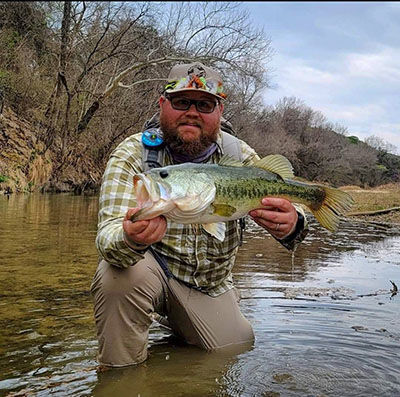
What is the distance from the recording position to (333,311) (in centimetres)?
520

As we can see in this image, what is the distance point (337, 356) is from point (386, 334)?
773 mm

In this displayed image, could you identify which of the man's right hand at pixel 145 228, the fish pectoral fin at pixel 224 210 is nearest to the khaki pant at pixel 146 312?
the man's right hand at pixel 145 228

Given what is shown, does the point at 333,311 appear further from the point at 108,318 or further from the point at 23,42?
the point at 23,42

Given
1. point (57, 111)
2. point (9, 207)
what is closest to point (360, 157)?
point (57, 111)

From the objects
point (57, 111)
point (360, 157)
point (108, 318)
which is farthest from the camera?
point (360, 157)

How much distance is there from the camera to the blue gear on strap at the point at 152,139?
12.8ft

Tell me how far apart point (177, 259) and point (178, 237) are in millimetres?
173

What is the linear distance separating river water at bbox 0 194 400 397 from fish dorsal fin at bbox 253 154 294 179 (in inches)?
51.4

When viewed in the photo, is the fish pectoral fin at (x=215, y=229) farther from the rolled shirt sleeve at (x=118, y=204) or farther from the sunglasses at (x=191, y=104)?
the sunglasses at (x=191, y=104)

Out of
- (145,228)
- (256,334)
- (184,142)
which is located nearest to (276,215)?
(145,228)

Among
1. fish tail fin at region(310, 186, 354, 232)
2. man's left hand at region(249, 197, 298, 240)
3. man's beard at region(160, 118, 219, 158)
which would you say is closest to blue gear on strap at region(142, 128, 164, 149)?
man's beard at region(160, 118, 219, 158)

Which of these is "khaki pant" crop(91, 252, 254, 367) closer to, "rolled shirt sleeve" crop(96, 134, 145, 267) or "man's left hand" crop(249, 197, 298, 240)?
"rolled shirt sleeve" crop(96, 134, 145, 267)

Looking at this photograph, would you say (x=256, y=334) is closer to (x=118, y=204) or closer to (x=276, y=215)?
(x=276, y=215)

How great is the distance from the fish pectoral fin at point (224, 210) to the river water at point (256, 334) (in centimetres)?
108
